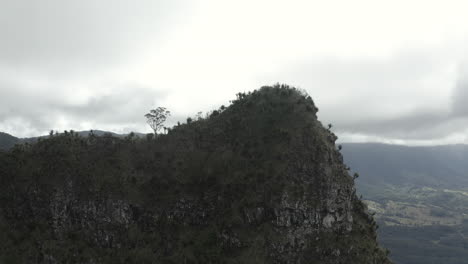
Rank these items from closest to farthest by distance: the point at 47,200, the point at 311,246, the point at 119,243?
1. the point at 311,246
2. the point at 119,243
3. the point at 47,200

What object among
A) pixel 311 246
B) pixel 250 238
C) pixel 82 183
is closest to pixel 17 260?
pixel 82 183

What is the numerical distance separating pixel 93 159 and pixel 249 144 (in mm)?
27355

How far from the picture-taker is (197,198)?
49.3 m

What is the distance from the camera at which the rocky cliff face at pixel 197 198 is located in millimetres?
44750

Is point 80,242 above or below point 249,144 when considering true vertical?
below

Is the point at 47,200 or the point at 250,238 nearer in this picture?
the point at 250,238

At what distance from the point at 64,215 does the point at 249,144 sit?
105 ft

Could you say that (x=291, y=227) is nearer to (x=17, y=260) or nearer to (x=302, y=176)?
(x=302, y=176)

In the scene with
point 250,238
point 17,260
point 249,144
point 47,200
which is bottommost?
point 17,260

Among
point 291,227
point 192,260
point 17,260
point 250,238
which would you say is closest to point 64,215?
point 17,260

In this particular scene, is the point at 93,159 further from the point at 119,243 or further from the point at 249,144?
the point at 249,144

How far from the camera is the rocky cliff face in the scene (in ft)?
147

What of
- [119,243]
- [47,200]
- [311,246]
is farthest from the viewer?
[47,200]

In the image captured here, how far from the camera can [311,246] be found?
4378 cm
